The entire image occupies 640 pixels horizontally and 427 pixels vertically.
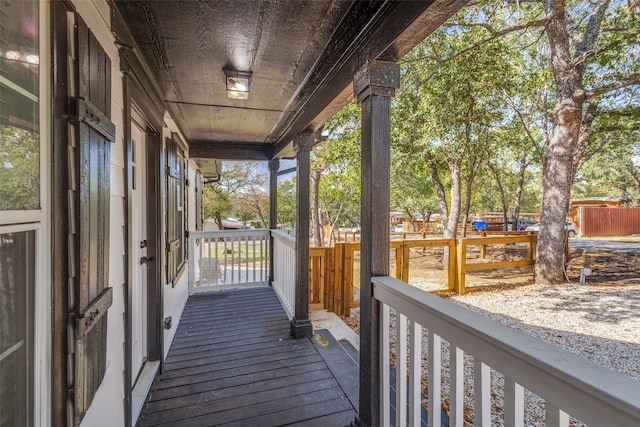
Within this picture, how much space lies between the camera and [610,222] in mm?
18031

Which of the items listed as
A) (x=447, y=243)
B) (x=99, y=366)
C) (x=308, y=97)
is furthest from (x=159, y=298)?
(x=447, y=243)

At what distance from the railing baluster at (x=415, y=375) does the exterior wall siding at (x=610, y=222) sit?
2252 cm

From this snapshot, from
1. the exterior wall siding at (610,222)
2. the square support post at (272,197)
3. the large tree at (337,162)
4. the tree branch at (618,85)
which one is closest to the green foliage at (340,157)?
the large tree at (337,162)

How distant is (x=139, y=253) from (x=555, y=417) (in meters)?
2.60

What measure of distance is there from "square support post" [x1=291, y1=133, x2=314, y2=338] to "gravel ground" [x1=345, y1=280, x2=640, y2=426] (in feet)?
4.20

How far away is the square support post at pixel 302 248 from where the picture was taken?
3.17 metres

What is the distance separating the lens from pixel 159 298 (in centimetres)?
254

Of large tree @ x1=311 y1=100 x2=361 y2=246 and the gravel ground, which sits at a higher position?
large tree @ x1=311 y1=100 x2=361 y2=246

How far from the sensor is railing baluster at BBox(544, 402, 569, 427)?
797mm

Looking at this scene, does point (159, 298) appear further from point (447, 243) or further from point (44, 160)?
point (447, 243)

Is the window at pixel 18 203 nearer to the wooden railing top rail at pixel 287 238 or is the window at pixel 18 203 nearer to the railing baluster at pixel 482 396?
the railing baluster at pixel 482 396

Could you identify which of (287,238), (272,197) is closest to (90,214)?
(287,238)

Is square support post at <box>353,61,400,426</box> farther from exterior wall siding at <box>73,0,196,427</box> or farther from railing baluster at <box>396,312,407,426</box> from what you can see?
exterior wall siding at <box>73,0,196,427</box>

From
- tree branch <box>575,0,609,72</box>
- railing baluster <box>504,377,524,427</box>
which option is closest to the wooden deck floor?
railing baluster <box>504,377,524,427</box>
